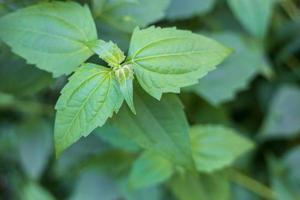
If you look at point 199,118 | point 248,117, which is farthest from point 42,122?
point 248,117

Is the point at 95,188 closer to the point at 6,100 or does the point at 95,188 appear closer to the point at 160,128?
the point at 6,100

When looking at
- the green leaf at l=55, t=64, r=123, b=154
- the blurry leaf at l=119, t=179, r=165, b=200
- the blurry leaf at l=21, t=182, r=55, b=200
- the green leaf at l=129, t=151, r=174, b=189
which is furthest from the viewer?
the blurry leaf at l=21, t=182, r=55, b=200

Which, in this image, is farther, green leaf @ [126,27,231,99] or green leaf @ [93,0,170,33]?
green leaf @ [93,0,170,33]

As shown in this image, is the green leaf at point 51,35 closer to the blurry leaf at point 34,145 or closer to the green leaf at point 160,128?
the green leaf at point 160,128

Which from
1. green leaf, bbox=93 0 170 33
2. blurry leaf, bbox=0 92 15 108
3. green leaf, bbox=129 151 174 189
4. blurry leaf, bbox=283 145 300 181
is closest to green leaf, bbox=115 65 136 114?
green leaf, bbox=93 0 170 33

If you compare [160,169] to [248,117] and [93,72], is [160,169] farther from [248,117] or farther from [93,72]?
[248,117]

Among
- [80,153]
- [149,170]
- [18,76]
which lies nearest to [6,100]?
[80,153]

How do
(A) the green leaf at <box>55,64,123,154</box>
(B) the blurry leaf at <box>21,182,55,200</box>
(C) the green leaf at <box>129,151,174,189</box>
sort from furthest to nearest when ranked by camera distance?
(B) the blurry leaf at <box>21,182,55,200</box> < (C) the green leaf at <box>129,151,174,189</box> < (A) the green leaf at <box>55,64,123,154</box>

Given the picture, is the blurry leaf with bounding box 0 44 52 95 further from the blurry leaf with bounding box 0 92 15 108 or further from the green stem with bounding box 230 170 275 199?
the green stem with bounding box 230 170 275 199
